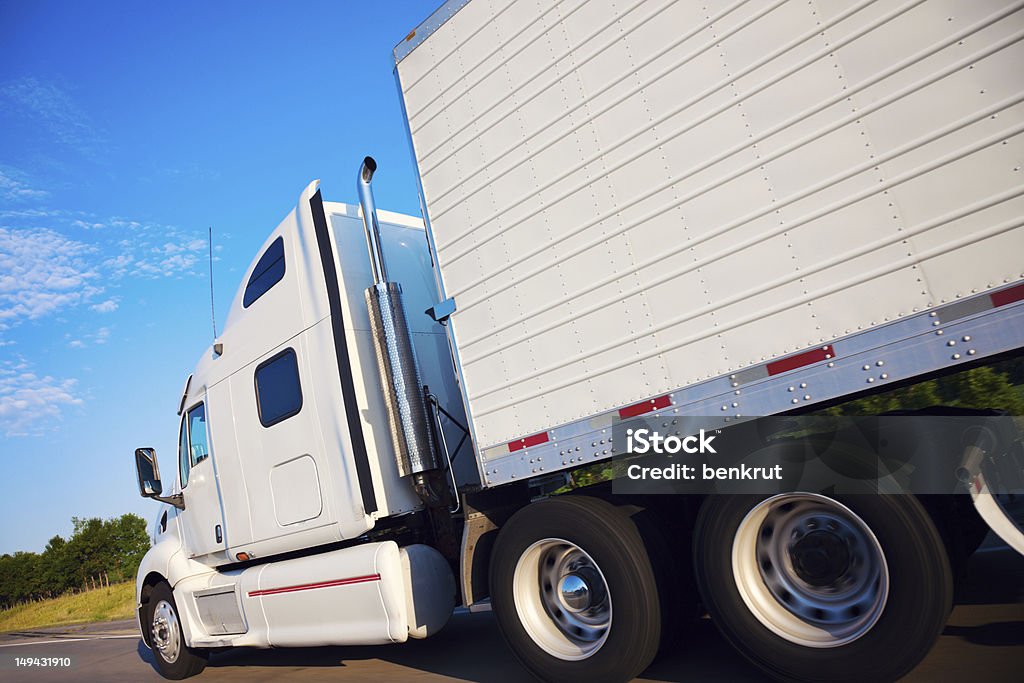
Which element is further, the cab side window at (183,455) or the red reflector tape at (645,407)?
the cab side window at (183,455)

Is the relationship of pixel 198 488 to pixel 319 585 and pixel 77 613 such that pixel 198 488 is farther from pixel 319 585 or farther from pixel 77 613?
pixel 77 613

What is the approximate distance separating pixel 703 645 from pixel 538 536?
1473 millimetres

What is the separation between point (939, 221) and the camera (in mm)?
2660

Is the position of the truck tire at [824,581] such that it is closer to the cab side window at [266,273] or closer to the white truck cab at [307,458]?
the white truck cab at [307,458]

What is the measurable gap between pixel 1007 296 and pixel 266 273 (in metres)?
5.32

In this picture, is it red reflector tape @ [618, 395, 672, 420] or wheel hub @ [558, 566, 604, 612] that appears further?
wheel hub @ [558, 566, 604, 612]

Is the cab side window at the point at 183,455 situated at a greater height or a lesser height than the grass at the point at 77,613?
greater

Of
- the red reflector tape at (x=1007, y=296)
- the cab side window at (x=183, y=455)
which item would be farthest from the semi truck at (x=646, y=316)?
the cab side window at (x=183, y=455)

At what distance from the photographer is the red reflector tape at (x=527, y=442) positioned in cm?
387

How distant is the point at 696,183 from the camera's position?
3314mm

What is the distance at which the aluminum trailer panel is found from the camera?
2652 millimetres

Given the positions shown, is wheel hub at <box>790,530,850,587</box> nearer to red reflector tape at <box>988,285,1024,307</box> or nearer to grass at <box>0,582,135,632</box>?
red reflector tape at <box>988,285,1024,307</box>

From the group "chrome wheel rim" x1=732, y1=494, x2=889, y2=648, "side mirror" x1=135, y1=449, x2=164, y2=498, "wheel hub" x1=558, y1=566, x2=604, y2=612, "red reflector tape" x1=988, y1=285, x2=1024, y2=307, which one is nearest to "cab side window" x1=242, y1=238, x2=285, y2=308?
"side mirror" x1=135, y1=449, x2=164, y2=498

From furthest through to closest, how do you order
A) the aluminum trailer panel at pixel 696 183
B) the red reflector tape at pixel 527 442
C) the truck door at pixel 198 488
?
the truck door at pixel 198 488 < the red reflector tape at pixel 527 442 < the aluminum trailer panel at pixel 696 183
